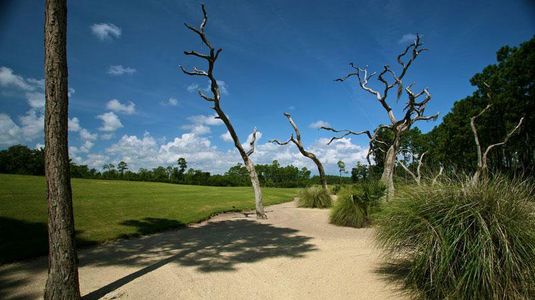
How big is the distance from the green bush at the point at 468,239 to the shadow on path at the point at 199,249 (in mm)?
2999

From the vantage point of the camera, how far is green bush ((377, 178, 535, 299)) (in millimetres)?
3264

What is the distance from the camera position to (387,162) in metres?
13.4

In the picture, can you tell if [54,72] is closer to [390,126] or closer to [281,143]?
[390,126]

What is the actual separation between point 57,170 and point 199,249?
3.96 metres

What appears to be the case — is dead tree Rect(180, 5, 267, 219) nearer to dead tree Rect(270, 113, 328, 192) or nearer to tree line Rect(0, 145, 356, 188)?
dead tree Rect(270, 113, 328, 192)

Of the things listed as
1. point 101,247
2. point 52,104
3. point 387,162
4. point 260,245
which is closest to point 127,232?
point 101,247

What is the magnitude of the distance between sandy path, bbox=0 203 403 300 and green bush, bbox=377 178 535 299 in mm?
844

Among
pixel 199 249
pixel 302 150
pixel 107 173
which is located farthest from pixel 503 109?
pixel 107 173

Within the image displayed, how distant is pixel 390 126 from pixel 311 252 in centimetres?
919

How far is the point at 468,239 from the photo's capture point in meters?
3.42

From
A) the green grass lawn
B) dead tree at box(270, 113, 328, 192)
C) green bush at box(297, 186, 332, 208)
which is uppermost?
dead tree at box(270, 113, 328, 192)

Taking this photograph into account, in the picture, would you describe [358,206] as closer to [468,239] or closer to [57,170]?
[468,239]

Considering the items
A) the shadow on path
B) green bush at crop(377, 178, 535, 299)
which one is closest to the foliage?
the shadow on path

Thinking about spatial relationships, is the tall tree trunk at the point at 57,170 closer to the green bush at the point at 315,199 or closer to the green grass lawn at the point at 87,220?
the green grass lawn at the point at 87,220
